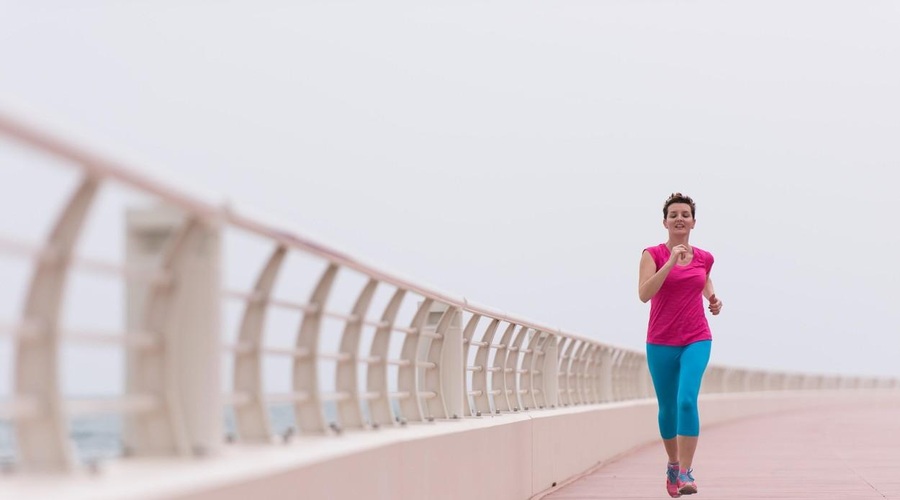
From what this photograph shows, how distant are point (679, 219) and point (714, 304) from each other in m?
0.64

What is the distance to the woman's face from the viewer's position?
10.2 m

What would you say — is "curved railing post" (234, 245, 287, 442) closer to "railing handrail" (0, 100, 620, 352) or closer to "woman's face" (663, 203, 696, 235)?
"railing handrail" (0, 100, 620, 352)

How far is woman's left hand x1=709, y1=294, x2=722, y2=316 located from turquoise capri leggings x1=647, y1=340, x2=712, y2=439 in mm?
212

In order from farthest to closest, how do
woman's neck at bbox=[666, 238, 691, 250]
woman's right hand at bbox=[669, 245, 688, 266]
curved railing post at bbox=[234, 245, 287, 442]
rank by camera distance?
woman's neck at bbox=[666, 238, 691, 250] < woman's right hand at bbox=[669, 245, 688, 266] < curved railing post at bbox=[234, 245, 287, 442]

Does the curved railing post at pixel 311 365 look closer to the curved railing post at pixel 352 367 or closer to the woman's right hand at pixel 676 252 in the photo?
the curved railing post at pixel 352 367

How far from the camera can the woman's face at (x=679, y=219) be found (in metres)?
10.2

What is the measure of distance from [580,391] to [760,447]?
3.80m

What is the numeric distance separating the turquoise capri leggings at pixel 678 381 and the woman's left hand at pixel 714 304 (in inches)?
8.3

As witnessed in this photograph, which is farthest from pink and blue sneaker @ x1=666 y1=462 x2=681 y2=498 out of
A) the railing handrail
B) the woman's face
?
the railing handrail

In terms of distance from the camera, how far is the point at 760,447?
741 inches

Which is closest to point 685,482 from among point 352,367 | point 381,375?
point 381,375

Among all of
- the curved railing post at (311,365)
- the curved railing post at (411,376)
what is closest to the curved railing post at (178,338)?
the curved railing post at (311,365)

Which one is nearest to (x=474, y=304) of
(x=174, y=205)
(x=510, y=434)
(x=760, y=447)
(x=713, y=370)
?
(x=510, y=434)

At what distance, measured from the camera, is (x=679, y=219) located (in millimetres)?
10188
